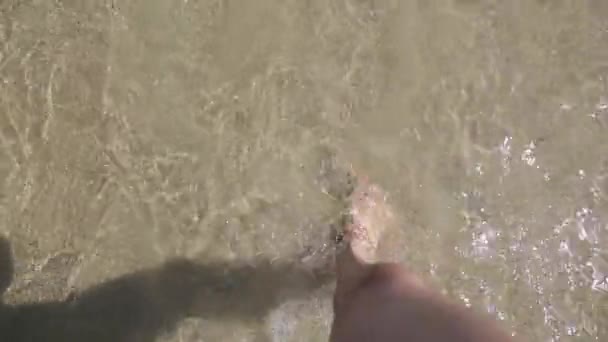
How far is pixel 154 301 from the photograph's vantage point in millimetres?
3240

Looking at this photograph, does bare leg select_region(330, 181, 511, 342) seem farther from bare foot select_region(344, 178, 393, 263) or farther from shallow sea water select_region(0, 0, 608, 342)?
shallow sea water select_region(0, 0, 608, 342)

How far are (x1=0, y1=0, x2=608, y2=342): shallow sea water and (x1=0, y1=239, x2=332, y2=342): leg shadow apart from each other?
0.08 feet

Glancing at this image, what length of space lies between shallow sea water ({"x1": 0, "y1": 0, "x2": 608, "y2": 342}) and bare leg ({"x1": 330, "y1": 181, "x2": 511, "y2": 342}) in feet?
0.38

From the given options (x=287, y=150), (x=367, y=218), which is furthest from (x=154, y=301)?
(x=367, y=218)

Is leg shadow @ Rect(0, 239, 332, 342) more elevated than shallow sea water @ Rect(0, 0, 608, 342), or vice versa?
shallow sea water @ Rect(0, 0, 608, 342)

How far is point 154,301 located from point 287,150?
0.92m

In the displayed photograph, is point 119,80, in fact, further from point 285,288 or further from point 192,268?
point 285,288

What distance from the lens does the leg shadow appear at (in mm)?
3209

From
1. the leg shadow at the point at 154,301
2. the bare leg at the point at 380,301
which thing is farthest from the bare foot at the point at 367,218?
the leg shadow at the point at 154,301

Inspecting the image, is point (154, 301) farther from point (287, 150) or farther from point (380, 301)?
point (380, 301)

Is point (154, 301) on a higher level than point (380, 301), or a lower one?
lower

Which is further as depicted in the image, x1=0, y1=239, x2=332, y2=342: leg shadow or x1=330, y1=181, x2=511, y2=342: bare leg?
x1=0, y1=239, x2=332, y2=342: leg shadow

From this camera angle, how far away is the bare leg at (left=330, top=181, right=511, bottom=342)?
2.36 meters

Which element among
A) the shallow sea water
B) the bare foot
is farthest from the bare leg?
the shallow sea water
